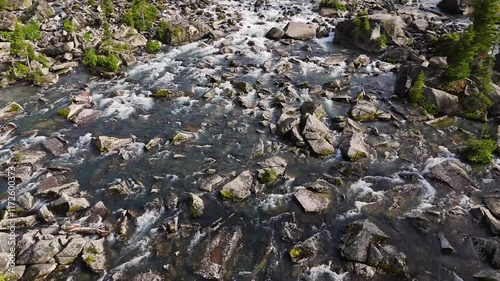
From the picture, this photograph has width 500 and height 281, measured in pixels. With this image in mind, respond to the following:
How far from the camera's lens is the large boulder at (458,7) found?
214 ft

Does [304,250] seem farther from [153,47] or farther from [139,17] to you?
[139,17]

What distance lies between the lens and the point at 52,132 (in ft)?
114

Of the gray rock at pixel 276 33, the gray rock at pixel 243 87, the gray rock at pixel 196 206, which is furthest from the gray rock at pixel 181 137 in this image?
the gray rock at pixel 276 33

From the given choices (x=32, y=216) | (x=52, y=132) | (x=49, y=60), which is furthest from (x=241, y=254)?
(x=49, y=60)

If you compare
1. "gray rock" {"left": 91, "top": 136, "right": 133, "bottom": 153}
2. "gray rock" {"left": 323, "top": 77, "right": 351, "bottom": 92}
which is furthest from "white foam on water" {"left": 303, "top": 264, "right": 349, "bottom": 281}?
"gray rock" {"left": 323, "top": 77, "right": 351, "bottom": 92}

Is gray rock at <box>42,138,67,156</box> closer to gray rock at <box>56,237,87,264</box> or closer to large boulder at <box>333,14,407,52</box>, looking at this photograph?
gray rock at <box>56,237,87,264</box>

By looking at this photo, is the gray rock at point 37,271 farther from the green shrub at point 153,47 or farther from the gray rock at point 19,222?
the green shrub at point 153,47

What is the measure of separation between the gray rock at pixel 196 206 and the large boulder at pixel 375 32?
38.0m

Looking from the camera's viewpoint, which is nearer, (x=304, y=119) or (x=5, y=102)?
(x=304, y=119)

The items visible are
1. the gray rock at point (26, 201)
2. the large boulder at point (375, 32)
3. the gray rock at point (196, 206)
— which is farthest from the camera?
the large boulder at point (375, 32)

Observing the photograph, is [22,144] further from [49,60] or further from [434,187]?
[434,187]

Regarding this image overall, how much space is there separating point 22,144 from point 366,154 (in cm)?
3014

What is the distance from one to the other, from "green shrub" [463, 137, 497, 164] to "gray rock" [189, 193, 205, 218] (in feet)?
75.4

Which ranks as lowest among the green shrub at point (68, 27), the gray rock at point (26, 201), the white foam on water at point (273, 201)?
the white foam on water at point (273, 201)
